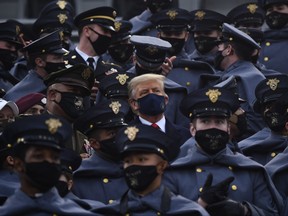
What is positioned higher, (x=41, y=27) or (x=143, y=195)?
(x=143, y=195)

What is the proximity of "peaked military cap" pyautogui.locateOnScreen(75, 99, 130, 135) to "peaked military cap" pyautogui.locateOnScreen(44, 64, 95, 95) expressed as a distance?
1.84ft

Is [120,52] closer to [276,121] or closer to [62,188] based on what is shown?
[276,121]

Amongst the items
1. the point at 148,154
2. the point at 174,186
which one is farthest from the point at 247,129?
the point at 148,154

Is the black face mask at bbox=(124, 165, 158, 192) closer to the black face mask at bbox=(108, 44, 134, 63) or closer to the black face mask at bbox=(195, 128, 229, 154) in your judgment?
the black face mask at bbox=(195, 128, 229, 154)

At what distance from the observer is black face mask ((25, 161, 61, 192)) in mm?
14641

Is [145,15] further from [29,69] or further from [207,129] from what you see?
[207,129]

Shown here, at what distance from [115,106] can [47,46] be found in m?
2.18

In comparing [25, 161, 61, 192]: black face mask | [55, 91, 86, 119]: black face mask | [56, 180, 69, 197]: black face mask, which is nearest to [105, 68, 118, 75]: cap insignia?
[55, 91, 86, 119]: black face mask

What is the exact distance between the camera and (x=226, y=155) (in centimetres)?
1652

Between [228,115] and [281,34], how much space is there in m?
5.08

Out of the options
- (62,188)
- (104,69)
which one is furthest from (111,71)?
(62,188)

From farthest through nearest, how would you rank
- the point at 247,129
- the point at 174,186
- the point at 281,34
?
the point at 281,34 → the point at 247,129 → the point at 174,186

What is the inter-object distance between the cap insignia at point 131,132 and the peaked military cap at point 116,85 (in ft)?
9.82

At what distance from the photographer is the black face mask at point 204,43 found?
2072 cm
